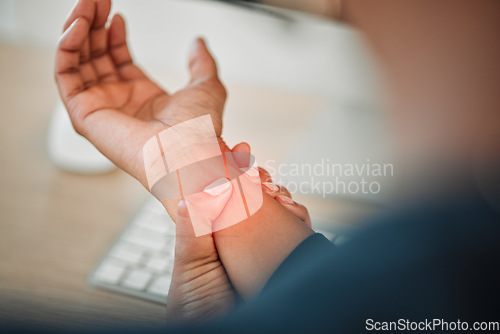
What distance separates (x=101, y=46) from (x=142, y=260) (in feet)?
0.81

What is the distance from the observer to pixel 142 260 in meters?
0.53

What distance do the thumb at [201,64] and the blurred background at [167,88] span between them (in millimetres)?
158

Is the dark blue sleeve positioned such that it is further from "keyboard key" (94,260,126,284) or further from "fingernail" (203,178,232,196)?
"keyboard key" (94,260,126,284)

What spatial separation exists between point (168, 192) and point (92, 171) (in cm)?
27

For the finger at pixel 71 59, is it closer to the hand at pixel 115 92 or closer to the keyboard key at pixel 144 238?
the hand at pixel 115 92

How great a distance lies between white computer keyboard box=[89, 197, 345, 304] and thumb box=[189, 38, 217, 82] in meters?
0.18

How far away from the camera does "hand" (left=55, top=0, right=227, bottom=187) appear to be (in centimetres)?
47

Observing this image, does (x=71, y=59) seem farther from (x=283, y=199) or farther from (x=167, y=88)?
(x=167, y=88)

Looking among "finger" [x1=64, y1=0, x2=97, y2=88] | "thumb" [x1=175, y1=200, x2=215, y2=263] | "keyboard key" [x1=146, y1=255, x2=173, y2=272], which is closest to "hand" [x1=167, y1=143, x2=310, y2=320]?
"thumb" [x1=175, y1=200, x2=215, y2=263]

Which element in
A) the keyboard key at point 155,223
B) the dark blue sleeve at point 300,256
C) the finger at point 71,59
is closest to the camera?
the dark blue sleeve at point 300,256

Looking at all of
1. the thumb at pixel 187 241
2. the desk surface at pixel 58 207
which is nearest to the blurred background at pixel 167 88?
the desk surface at pixel 58 207

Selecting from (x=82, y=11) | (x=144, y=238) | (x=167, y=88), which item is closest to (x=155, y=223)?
(x=144, y=238)

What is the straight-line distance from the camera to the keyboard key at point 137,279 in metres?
0.50

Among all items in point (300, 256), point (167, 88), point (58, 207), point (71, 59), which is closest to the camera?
point (300, 256)
